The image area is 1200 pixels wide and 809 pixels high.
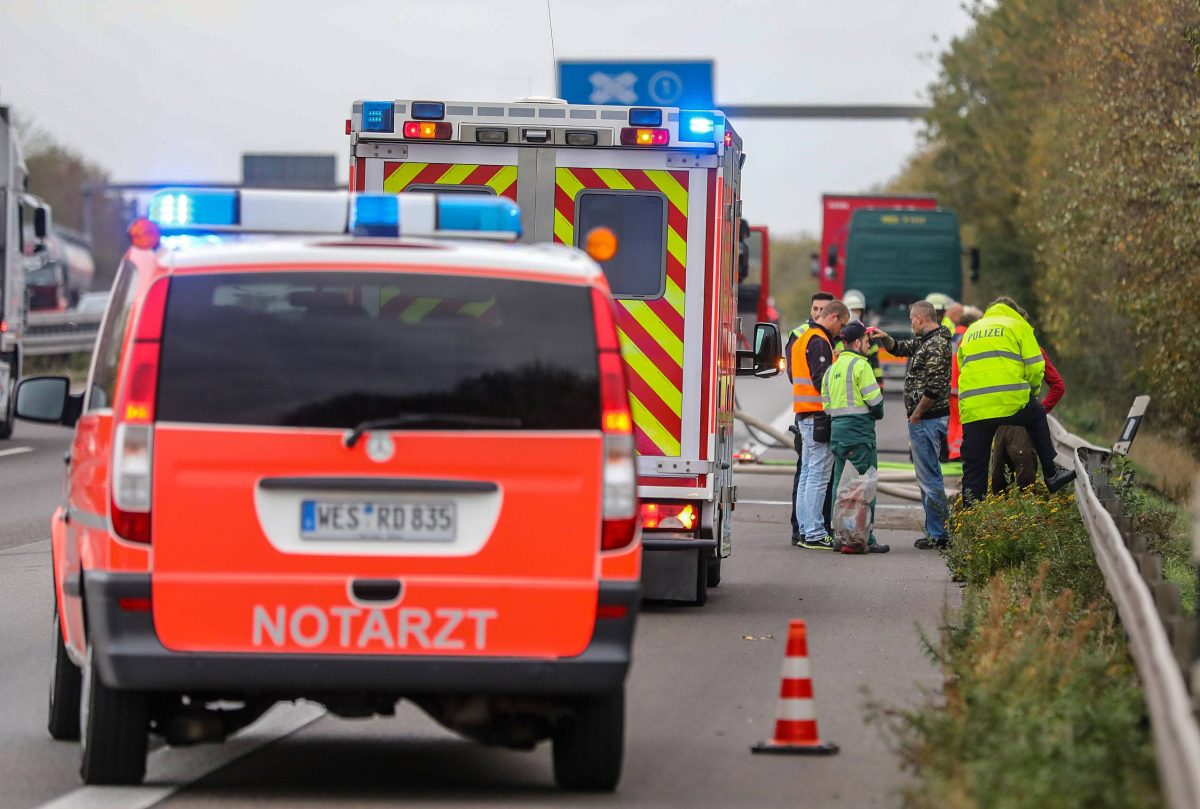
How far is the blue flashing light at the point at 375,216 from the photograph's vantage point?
6930 millimetres

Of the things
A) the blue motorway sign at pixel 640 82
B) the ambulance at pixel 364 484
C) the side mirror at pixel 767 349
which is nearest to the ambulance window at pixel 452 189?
the side mirror at pixel 767 349

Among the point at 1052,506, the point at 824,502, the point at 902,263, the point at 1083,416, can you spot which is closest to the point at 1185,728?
the point at 1052,506

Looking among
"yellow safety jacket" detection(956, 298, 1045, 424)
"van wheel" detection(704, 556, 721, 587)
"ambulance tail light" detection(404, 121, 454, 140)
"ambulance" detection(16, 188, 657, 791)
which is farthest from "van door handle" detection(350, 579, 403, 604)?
"yellow safety jacket" detection(956, 298, 1045, 424)

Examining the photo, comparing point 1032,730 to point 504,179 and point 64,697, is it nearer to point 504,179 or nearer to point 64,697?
point 64,697

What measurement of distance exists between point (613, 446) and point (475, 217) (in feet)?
3.47

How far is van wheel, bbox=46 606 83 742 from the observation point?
7.73 m

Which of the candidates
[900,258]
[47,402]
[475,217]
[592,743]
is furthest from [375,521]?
[900,258]

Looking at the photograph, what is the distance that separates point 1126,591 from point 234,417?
3.41m

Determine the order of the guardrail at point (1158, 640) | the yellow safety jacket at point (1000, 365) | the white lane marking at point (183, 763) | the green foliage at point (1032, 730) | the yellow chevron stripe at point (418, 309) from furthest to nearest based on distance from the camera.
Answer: the yellow safety jacket at point (1000, 365) → the white lane marking at point (183, 763) → the yellow chevron stripe at point (418, 309) → the green foliage at point (1032, 730) → the guardrail at point (1158, 640)

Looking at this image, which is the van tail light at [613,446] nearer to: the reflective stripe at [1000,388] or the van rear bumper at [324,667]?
the van rear bumper at [324,667]

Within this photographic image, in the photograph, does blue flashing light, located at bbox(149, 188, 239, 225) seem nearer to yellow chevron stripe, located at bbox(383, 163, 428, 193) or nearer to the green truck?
yellow chevron stripe, located at bbox(383, 163, 428, 193)

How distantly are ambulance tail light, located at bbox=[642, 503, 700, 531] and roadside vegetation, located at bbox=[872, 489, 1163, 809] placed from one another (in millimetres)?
1623

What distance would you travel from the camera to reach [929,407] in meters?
15.9

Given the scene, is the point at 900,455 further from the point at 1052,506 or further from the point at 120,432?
the point at 120,432
